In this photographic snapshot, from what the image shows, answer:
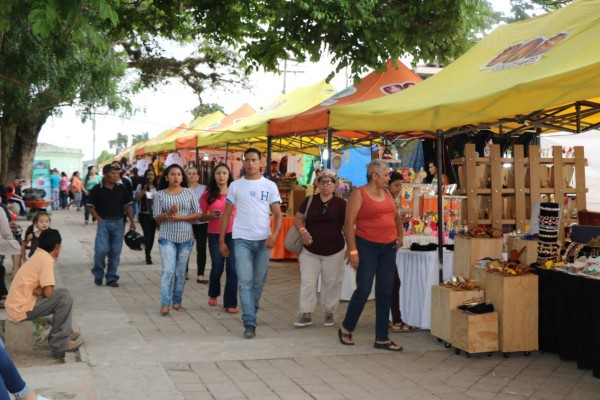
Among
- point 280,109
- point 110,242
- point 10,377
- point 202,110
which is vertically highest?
point 202,110

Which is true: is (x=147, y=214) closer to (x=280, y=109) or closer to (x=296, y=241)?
(x=280, y=109)

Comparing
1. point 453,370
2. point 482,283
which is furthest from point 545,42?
point 453,370

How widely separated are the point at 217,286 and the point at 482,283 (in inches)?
138

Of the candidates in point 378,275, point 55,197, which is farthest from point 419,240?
point 55,197

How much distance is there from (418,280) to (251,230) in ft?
6.29

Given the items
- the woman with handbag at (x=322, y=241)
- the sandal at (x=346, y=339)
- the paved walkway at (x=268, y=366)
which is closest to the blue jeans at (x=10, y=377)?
the paved walkway at (x=268, y=366)

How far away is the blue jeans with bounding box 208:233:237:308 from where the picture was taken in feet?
27.0

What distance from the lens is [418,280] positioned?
7.56 meters

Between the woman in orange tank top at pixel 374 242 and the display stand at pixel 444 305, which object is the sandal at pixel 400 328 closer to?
the display stand at pixel 444 305

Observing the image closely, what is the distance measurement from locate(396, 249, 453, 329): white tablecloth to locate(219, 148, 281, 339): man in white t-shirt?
1.54 metres

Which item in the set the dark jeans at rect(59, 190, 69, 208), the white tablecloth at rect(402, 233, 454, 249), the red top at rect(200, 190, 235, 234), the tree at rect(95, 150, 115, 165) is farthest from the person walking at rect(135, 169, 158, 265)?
the tree at rect(95, 150, 115, 165)

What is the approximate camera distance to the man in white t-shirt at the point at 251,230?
703 centimetres

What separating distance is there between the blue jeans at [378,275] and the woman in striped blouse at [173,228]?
2360 millimetres

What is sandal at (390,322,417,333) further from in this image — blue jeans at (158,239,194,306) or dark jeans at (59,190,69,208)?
dark jeans at (59,190,69,208)
